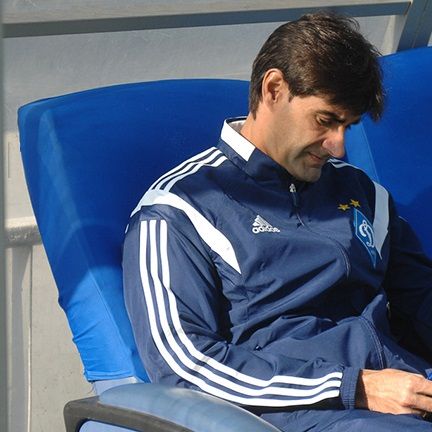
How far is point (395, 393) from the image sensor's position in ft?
7.17

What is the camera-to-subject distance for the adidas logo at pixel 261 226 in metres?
2.36

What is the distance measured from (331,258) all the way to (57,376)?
113cm

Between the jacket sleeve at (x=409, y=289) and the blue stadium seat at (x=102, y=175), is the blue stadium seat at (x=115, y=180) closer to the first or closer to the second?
the blue stadium seat at (x=102, y=175)

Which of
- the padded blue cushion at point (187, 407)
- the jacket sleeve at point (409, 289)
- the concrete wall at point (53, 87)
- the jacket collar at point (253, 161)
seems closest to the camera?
the padded blue cushion at point (187, 407)

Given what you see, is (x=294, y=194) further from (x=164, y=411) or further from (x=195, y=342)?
(x=164, y=411)

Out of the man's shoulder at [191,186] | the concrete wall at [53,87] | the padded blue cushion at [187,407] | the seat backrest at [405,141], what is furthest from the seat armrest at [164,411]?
the seat backrest at [405,141]

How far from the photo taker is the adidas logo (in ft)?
7.73

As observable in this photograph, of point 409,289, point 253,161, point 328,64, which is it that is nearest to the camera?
point 328,64

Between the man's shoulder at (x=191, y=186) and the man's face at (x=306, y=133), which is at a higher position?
the man's face at (x=306, y=133)

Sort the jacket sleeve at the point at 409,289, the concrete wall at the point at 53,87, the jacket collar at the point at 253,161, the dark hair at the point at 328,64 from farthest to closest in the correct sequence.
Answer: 1. the concrete wall at the point at 53,87
2. the jacket sleeve at the point at 409,289
3. the jacket collar at the point at 253,161
4. the dark hair at the point at 328,64

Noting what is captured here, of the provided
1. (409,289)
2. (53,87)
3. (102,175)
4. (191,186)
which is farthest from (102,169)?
(409,289)

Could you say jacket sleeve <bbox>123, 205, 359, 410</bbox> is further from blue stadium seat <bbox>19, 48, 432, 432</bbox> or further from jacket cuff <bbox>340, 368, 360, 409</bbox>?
blue stadium seat <bbox>19, 48, 432, 432</bbox>

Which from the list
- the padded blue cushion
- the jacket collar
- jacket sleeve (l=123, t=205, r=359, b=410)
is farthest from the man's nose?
the padded blue cushion

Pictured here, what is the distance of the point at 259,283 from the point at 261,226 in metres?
0.12
